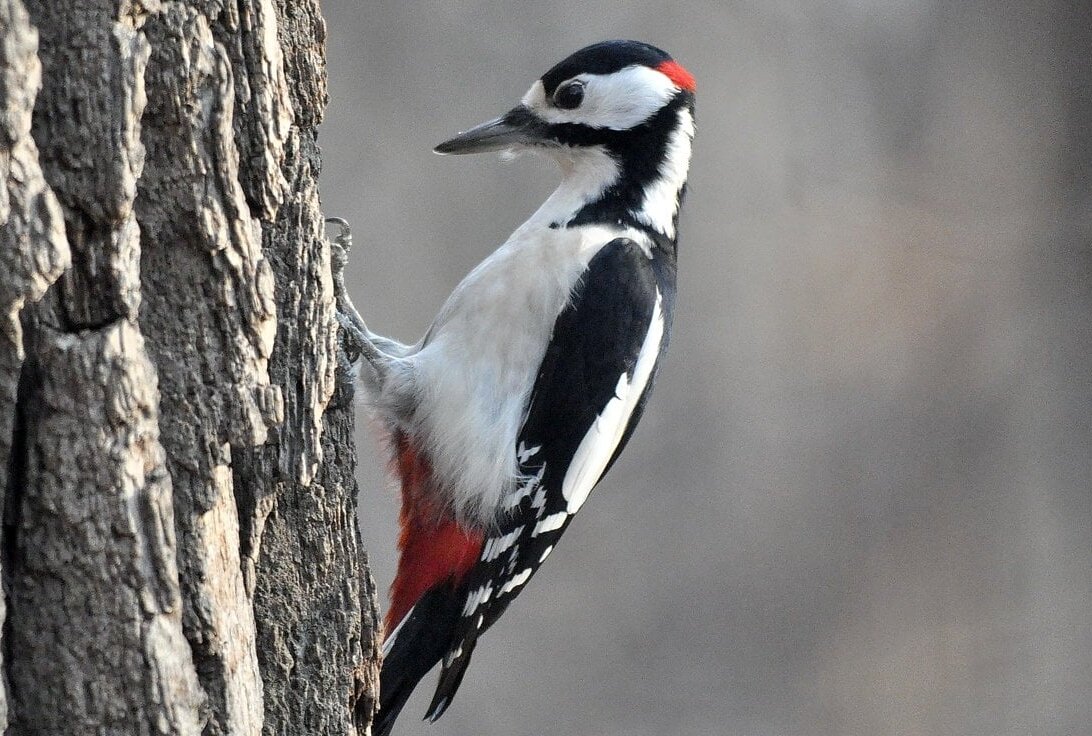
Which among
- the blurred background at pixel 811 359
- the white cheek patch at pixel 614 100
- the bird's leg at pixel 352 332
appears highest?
the white cheek patch at pixel 614 100

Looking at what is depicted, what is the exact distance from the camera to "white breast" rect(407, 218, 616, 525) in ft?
6.40

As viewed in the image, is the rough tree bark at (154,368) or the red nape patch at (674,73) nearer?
the rough tree bark at (154,368)

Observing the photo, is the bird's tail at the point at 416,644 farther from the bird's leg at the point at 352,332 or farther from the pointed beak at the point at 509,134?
the pointed beak at the point at 509,134

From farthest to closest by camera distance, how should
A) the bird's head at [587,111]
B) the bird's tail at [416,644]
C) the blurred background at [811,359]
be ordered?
the blurred background at [811,359]
the bird's head at [587,111]
the bird's tail at [416,644]

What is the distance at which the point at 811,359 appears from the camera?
393 centimetres

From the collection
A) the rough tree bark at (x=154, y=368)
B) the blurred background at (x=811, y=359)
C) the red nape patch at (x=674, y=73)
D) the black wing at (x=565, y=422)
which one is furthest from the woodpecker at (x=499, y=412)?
the blurred background at (x=811, y=359)

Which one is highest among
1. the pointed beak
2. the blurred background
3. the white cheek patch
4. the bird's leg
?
the white cheek patch

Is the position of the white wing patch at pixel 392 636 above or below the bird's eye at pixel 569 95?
below

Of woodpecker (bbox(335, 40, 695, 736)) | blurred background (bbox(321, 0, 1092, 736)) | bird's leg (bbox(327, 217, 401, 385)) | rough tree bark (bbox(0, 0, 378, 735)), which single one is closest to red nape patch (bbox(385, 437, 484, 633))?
woodpecker (bbox(335, 40, 695, 736))

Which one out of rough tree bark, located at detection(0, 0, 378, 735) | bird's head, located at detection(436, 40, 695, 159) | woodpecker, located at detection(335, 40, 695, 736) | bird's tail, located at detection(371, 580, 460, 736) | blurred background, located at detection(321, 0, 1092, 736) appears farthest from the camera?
blurred background, located at detection(321, 0, 1092, 736)

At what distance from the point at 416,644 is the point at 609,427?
0.42 metres

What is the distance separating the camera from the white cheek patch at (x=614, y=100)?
7.14 ft

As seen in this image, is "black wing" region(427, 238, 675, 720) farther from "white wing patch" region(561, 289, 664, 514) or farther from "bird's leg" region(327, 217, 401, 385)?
"bird's leg" region(327, 217, 401, 385)

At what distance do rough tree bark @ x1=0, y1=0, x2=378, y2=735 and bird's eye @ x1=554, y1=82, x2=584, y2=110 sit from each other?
3.10ft
